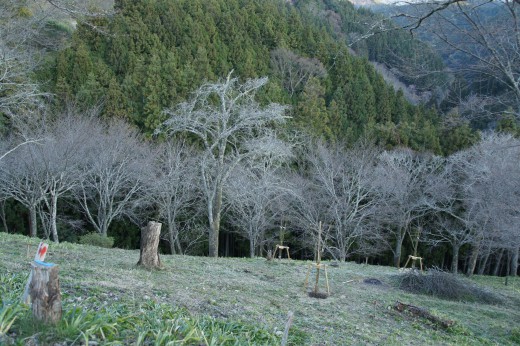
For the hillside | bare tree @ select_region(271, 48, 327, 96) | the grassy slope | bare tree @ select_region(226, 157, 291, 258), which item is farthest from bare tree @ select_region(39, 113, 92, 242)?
bare tree @ select_region(271, 48, 327, 96)

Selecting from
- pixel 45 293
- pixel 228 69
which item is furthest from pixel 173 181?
pixel 45 293

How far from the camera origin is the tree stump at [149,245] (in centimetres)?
791

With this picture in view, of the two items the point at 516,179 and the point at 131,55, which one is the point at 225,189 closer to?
the point at 516,179

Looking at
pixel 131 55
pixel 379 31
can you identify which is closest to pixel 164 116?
pixel 131 55

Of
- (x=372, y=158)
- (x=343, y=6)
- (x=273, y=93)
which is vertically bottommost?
(x=372, y=158)

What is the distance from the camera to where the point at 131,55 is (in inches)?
1061

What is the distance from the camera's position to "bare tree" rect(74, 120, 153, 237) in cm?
1789

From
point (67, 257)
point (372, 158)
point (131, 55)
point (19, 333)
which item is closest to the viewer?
point (19, 333)

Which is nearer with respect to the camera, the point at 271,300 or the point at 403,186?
the point at 271,300

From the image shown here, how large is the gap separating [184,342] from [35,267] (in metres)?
1.32

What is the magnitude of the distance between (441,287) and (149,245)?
Answer: 7.11m

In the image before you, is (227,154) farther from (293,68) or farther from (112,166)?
(293,68)

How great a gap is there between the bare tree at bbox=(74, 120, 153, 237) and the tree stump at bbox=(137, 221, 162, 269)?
33.8 feet

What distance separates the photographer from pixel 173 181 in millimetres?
19094
